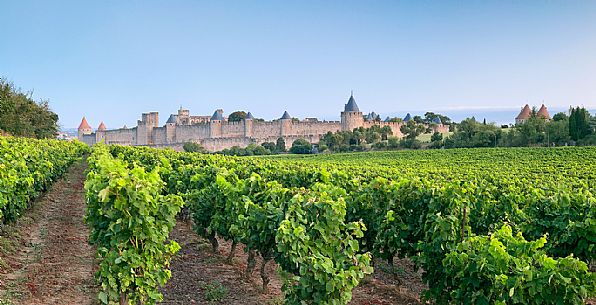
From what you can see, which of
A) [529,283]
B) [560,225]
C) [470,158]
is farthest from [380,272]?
[470,158]

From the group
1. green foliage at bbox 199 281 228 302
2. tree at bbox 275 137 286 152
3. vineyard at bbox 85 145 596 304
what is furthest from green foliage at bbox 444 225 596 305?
tree at bbox 275 137 286 152

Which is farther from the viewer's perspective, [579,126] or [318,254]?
[579,126]

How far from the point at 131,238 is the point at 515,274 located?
3.78 meters

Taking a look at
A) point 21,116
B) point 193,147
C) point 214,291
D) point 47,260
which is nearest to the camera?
point 214,291

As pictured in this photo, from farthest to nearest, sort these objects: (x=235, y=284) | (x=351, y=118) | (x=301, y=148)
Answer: (x=351, y=118)
(x=301, y=148)
(x=235, y=284)

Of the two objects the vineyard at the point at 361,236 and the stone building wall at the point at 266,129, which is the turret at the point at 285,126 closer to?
the stone building wall at the point at 266,129

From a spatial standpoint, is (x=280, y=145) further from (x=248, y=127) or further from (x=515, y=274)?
(x=515, y=274)

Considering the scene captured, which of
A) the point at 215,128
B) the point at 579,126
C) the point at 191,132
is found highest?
the point at 215,128

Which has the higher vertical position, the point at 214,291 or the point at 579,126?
the point at 579,126

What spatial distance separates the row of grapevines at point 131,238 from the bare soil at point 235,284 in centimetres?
108

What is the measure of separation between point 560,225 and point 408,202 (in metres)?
1.89

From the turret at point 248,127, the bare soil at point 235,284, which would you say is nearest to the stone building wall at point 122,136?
the turret at point 248,127

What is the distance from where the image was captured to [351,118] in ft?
270

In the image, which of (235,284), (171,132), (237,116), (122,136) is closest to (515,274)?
(235,284)
